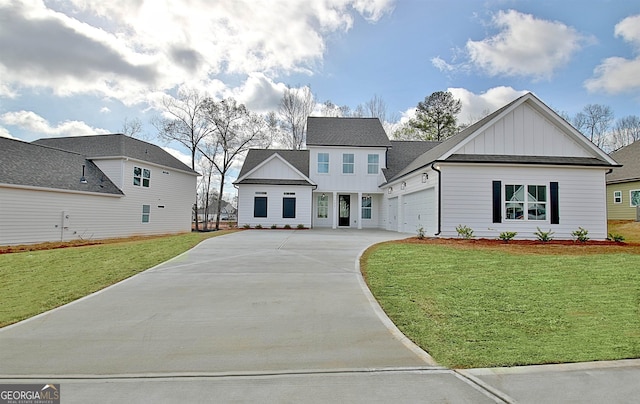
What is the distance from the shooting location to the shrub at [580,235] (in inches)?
527

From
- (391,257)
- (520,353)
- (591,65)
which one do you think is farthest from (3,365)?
(591,65)

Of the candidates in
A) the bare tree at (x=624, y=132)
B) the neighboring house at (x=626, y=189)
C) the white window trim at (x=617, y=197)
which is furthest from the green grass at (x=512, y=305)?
the bare tree at (x=624, y=132)

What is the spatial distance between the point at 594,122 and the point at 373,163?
1205 inches

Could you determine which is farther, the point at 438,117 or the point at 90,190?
the point at 438,117

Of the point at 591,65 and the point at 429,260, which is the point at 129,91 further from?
the point at 591,65

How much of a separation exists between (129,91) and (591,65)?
28.3 m

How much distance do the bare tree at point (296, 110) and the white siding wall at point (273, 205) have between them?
14.6 meters

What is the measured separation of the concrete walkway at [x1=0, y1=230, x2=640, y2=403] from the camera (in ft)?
10.0

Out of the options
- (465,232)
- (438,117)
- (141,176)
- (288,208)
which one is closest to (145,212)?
(141,176)

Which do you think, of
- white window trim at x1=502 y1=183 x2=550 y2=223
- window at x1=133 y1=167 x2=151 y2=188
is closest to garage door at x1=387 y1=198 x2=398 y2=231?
white window trim at x1=502 y1=183 x2=550 y2=223

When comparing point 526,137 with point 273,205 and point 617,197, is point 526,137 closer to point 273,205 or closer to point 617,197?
point 273,205

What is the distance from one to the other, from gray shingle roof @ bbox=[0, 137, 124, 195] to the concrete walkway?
14136mm

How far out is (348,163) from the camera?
2420 centimetres

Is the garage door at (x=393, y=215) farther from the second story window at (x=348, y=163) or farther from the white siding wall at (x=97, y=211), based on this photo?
the white siding wall at (x=97, y=211)
